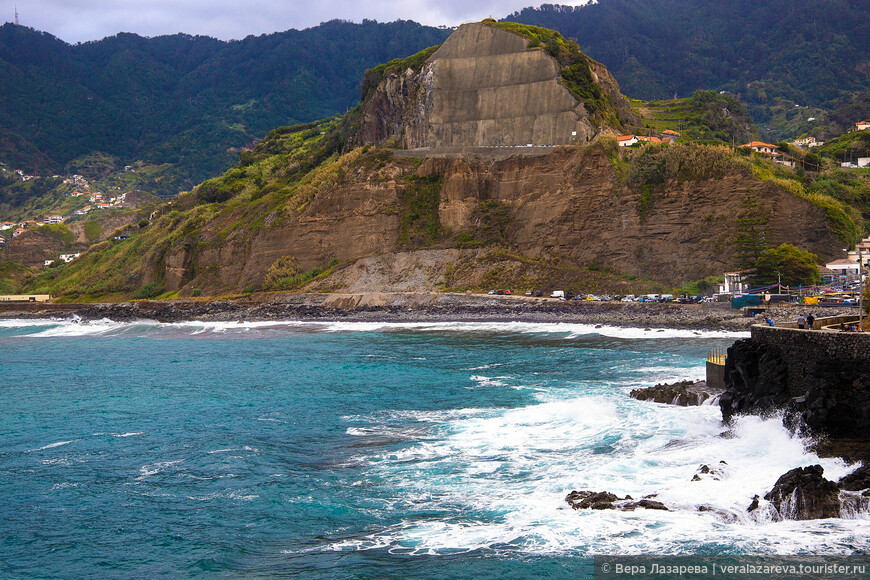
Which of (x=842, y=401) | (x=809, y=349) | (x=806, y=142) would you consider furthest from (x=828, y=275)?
(x=806, y=142)

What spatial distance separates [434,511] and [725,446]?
8.67m

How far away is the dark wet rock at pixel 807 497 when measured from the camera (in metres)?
15.7

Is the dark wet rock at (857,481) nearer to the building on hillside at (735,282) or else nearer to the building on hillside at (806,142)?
the building on hillside at (735,282)

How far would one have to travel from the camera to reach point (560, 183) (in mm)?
78250

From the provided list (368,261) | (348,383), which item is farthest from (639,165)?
(348,383)

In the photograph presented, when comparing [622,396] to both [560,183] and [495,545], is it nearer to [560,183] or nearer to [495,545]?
[495,545]

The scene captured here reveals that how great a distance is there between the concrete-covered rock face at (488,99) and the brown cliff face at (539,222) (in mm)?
4492

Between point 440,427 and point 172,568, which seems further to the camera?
point 440,427

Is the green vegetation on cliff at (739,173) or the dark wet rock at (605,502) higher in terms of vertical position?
the green vegetation on cliff at (739,173)

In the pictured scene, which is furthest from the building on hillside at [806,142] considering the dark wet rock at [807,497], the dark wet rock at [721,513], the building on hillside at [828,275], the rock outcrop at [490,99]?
the dark wet rock at [721,513]

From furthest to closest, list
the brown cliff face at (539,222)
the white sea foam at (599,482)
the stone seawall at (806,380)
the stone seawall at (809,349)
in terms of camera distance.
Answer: the brown cliff face at (539,222) → the stone seawall at (809,349) → the stone seawall at (806,380) → the white sea foam at (599,482)

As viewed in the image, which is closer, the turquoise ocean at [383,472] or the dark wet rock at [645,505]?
the turquoise ocean at [383,472]

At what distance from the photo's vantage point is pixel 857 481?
53.6ft

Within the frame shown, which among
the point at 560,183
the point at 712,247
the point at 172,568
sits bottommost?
the point at 172,568
